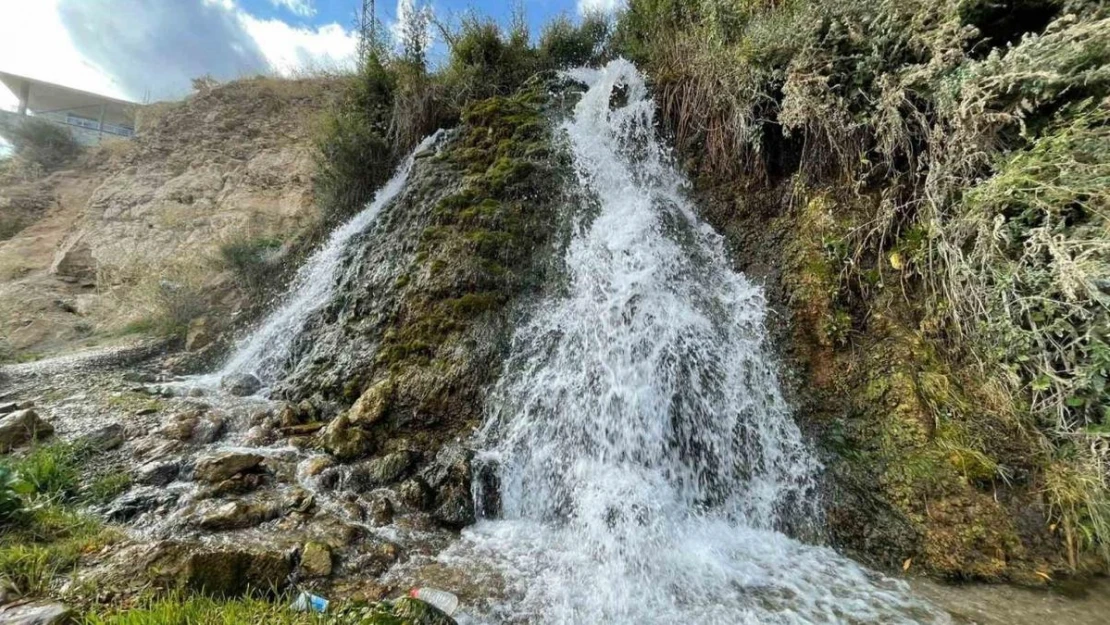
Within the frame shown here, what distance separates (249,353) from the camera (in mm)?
5777

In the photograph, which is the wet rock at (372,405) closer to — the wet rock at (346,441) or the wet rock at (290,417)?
the wet rock at (346,441)

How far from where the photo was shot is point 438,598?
2.29 m

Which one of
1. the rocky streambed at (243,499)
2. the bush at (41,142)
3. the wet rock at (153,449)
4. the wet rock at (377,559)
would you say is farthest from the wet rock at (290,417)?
the bush at (41,142)

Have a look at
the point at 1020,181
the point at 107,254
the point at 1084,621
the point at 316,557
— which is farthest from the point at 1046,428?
the point at 107,254

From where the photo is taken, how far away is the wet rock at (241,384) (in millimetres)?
4902

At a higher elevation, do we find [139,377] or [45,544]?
[139,377]

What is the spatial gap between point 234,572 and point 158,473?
1768 mm

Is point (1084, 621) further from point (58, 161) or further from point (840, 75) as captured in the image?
point (58, 161)

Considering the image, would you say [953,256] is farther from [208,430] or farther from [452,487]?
[208,430]

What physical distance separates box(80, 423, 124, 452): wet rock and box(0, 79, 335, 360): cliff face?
348 centimetres

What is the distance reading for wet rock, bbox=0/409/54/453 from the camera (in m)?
3.51

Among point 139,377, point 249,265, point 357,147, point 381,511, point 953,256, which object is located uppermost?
point 357,147

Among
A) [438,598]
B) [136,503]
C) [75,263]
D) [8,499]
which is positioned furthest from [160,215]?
[438,598]

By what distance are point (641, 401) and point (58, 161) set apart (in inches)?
655
